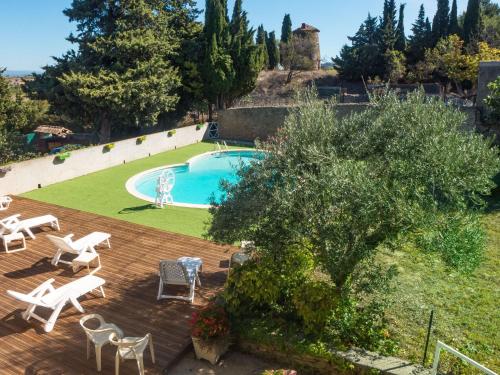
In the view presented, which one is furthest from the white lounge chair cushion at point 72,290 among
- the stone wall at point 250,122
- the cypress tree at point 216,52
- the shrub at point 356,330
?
the cypress tree at point 216,52

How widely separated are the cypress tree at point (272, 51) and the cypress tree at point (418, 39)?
15.3m

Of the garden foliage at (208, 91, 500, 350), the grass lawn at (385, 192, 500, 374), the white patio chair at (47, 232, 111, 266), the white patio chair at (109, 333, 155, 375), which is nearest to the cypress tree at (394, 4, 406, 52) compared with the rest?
the grass lawn at (385, 192, 500, 374)

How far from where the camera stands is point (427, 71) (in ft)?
113

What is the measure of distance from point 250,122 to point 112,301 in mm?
21139

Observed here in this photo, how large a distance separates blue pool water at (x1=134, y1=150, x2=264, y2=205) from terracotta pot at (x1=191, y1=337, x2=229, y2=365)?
894cm

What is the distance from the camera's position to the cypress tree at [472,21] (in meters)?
34.0

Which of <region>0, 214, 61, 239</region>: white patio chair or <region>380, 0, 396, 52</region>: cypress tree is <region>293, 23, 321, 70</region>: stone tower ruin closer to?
<region>380, 0, 396, 52</region>: cypress tree

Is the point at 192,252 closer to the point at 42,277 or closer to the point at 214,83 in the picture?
the point at 42,277

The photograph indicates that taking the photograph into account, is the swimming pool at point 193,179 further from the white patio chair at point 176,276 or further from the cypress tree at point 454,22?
the cypress tree at point 454,22

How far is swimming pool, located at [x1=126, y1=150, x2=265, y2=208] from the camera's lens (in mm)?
16834

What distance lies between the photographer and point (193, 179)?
2017 centimetres

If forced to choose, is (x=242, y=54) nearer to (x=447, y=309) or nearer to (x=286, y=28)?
(x=286, y=28)

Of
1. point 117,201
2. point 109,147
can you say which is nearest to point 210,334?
point 117,201

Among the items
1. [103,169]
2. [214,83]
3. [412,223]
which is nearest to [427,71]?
[214,83]
